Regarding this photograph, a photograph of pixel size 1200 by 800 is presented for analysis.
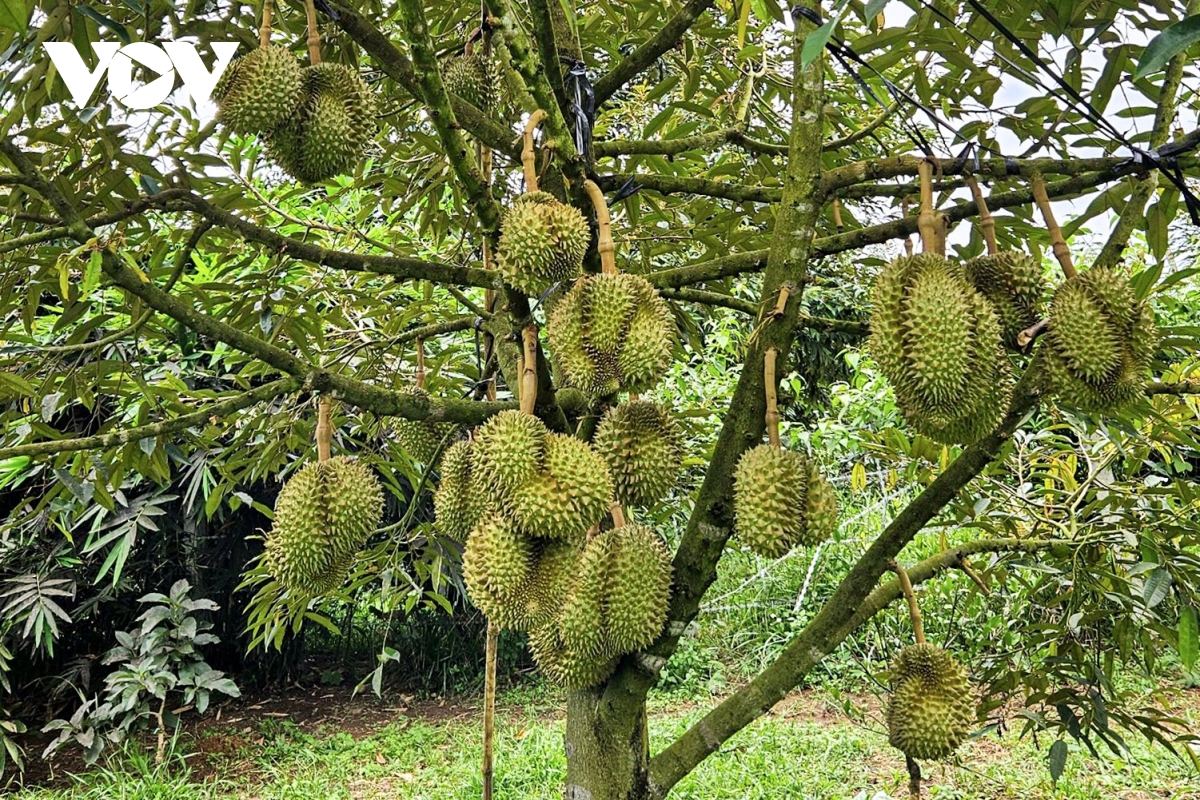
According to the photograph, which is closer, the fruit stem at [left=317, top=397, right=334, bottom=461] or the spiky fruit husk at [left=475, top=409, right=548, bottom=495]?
the spiky fruit husk at [left=475, top=409, right=548, bottom=495]

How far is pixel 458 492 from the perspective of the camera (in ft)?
4.19

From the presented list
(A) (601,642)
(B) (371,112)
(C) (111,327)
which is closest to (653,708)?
(C) (111,327)

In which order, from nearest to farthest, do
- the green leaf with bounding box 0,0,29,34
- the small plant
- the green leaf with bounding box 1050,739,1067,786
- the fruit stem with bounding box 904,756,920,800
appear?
1. the green leaf with bounding box 0,0,29,34
2. the fruit stem with bounding box 904,756,920,800
3. the green leaf with bounding box 1050,739,1067,786
4. the small plant

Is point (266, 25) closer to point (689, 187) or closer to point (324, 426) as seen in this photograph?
point (324, 426)

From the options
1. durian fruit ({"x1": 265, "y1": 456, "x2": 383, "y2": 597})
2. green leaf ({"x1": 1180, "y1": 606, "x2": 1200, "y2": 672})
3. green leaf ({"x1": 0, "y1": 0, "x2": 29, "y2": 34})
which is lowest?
green leaf ({"x1": 1180, "y1": 606, "x2": 1200, "y2": 672})

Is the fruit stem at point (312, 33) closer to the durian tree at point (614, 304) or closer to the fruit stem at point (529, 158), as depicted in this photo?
the durian tree at point (614, 304)

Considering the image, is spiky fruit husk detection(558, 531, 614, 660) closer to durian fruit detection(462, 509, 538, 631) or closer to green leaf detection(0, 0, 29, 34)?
durian fruit detection(462, 509, 538, 631)

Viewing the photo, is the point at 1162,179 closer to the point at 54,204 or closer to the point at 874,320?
the point at 874,320

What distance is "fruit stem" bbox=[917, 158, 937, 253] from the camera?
956mm

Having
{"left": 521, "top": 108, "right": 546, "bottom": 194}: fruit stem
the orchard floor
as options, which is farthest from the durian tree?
the orchard floor

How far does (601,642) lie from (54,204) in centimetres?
89

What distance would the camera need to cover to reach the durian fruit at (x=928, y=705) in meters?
1.26

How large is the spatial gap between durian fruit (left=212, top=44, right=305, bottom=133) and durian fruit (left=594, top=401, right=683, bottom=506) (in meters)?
0.61

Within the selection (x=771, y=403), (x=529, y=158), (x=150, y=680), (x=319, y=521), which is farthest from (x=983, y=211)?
(x=150, y=680)
